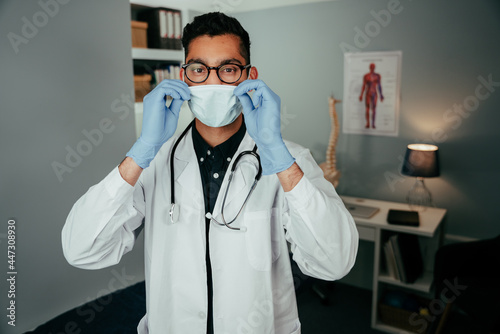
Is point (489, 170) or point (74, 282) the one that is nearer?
point (74, 282)

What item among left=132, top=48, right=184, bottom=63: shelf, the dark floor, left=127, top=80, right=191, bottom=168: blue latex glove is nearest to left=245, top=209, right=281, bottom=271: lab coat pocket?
left=127, top=80, right=191, bottom=168: blue latex glove

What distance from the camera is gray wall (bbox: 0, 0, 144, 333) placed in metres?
1.77

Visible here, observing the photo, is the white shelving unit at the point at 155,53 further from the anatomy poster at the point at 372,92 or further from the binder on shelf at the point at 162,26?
the anatomy poster at the point at 372,92

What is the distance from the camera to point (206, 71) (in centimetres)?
126

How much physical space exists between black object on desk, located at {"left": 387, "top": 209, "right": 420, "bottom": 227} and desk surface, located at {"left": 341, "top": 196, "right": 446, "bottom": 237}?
0.09ft

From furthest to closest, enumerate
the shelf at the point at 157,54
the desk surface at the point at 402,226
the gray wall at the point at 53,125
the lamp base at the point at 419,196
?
the shelf at the point at 157,54 → the lamp base at the point at 419,196 → the desk surface at the point at 402,226 → the gray wall at the point at 53,125

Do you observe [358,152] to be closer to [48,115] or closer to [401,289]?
[401,289]

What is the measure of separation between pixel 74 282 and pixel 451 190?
254 centimetres

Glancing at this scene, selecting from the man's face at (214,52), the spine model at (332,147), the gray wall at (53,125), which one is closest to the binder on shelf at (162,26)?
the gray wall at (53,125)

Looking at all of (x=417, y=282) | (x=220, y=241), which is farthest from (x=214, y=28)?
(x=417, y=282)


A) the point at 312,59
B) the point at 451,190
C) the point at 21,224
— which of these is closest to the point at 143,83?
the point at 312,59

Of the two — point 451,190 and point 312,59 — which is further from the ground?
point 312,59

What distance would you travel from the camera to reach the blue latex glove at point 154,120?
1146 mm

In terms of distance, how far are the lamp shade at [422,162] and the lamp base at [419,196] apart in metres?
0.27
